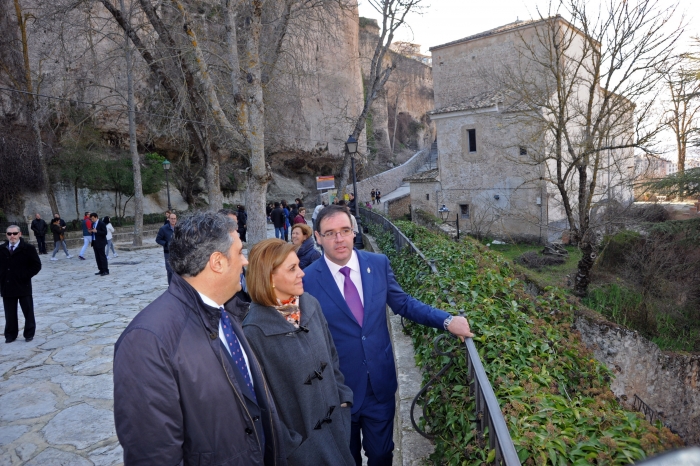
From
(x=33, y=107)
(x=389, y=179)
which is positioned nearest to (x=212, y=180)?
(x=33, y=107)

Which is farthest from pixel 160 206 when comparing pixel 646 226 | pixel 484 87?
pixel 646 226

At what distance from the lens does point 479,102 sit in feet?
84.9

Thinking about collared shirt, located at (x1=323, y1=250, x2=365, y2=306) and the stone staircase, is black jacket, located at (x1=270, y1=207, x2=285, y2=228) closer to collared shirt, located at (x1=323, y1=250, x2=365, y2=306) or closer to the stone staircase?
collared shirt, located at (x1=323, y1=250, x2=365, y2=306)

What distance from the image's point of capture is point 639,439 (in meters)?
1.98

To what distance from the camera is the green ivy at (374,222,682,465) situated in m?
1.92

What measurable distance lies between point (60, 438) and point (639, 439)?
448 centimetres

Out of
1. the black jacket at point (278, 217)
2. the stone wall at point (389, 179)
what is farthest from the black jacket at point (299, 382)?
the stone wall at point (389, 179)

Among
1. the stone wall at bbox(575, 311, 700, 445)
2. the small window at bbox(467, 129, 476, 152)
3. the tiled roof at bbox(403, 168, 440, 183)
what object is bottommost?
the stone wall at bbox(575, 311, 700, 445)

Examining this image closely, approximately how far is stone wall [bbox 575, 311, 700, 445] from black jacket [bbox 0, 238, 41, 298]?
9.49m

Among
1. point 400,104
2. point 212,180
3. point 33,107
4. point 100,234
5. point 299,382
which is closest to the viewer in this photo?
point 299,382

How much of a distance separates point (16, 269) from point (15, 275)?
0.09 meters

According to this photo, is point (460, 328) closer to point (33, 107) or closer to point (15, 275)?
point (15, 275)

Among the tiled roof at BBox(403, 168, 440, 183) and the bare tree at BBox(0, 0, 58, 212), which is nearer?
the bare tree at BBox(0, 0, 58, 212)

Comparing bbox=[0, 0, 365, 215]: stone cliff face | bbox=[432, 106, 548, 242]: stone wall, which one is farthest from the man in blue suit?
bbox=[432, 106, 548, 242]: stone wall
